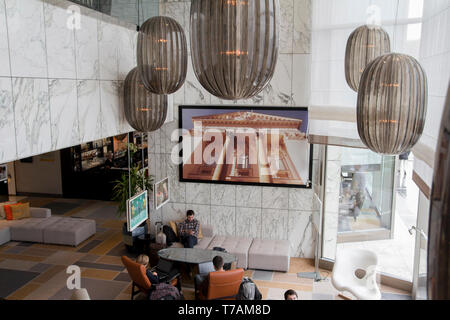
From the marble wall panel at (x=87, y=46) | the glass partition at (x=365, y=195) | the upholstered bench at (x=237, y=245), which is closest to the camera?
the marble wall panel at (x=87, y=46)

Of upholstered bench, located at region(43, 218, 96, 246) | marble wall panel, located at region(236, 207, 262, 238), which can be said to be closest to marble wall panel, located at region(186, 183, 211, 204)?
marble wall panel, located at region(236, 207, 262, 238)

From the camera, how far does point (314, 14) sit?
7.30 metres

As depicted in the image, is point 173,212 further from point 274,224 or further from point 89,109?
point 89,109

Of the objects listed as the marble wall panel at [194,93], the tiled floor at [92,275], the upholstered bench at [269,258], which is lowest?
the tiled floor at [92,275]

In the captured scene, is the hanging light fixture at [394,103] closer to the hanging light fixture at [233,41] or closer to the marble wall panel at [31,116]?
the hanging light fixture at [233,41]

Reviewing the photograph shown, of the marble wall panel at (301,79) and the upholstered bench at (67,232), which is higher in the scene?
the marble wall panel at (301,79)

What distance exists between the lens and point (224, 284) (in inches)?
224

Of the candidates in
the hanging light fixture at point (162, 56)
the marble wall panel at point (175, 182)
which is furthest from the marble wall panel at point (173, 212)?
the hanging light fixture at point (162, 56)

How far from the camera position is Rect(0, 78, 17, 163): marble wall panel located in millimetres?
3457

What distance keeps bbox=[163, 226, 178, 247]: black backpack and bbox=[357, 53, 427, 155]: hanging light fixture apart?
20.2ft

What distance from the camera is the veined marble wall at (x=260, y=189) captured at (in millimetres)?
7543

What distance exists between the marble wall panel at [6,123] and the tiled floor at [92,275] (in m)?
3.20

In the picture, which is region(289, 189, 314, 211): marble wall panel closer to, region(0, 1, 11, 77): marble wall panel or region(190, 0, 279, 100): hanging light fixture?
region(0, 1, 11, 77): marble wall panel
